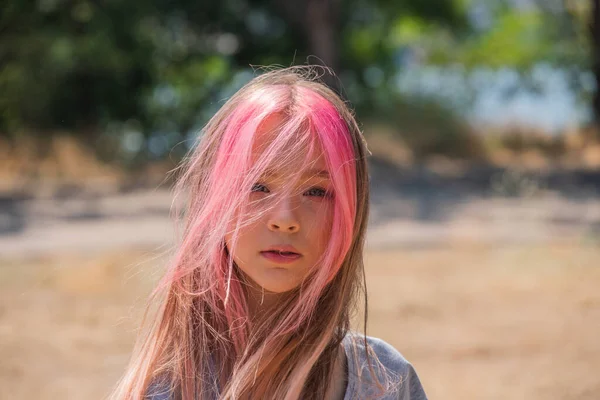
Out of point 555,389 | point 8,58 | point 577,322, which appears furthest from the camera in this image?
point 8,58

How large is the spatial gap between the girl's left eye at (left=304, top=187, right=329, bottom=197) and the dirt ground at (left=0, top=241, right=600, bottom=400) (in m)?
1.94

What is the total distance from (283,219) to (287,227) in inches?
0.7

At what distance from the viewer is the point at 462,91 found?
45.5 feet

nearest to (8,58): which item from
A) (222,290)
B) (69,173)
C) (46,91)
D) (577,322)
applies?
(46,91)

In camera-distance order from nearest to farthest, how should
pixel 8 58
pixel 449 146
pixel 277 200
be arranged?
pixel 277 200
pixel 8 58
pixel 449 146

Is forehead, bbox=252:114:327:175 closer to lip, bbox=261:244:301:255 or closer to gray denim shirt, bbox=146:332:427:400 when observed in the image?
lip, bbox=261:244:301:255

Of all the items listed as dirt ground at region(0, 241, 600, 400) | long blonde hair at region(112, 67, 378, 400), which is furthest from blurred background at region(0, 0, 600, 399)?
long blonde hair at region(112, 67, 378, 400)

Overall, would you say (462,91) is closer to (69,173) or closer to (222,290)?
(69,173)

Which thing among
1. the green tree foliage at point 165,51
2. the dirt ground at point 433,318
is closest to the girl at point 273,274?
the dirt ground at point 433,318

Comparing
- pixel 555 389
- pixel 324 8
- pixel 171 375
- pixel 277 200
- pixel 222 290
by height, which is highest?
pixel 324 8

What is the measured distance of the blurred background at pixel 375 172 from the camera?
16.5 feet

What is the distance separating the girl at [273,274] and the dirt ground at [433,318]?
6.07 feet

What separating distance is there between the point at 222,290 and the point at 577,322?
4.38 m

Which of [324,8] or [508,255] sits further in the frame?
[324,8]
